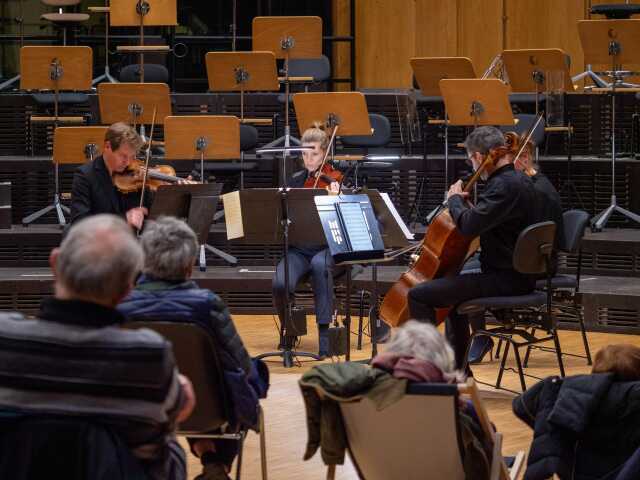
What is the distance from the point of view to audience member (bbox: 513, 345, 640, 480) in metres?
3.36

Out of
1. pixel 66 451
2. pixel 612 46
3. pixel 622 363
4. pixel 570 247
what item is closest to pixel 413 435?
pixel 622 363

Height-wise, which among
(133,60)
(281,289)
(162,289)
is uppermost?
(133,60)

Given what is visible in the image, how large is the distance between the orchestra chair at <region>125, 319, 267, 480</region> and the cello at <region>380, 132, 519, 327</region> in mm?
2023

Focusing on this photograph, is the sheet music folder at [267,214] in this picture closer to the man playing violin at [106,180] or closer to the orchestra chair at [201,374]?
the man playing violin at [106,180]

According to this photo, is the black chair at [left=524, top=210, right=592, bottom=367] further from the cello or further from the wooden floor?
the cello

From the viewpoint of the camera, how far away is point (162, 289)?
11.5 ft

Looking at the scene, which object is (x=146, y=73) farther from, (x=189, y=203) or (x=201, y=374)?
(x=201, y=374)

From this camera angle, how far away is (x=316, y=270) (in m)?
6.48

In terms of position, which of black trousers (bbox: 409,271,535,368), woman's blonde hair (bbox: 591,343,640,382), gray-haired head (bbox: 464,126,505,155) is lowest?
black trousers (bbox: 409,271,535,368)

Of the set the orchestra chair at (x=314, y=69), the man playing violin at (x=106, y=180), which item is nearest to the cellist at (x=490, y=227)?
the man playing violin at (x=106, y=180)

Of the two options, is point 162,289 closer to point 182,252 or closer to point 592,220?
point 182,252

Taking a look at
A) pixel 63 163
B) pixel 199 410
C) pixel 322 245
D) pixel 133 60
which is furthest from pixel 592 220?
pixel 199 410

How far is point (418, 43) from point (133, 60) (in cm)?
289

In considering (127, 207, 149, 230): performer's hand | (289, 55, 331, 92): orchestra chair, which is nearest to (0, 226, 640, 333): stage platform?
(127, 207, 149, 230): performer's hand
